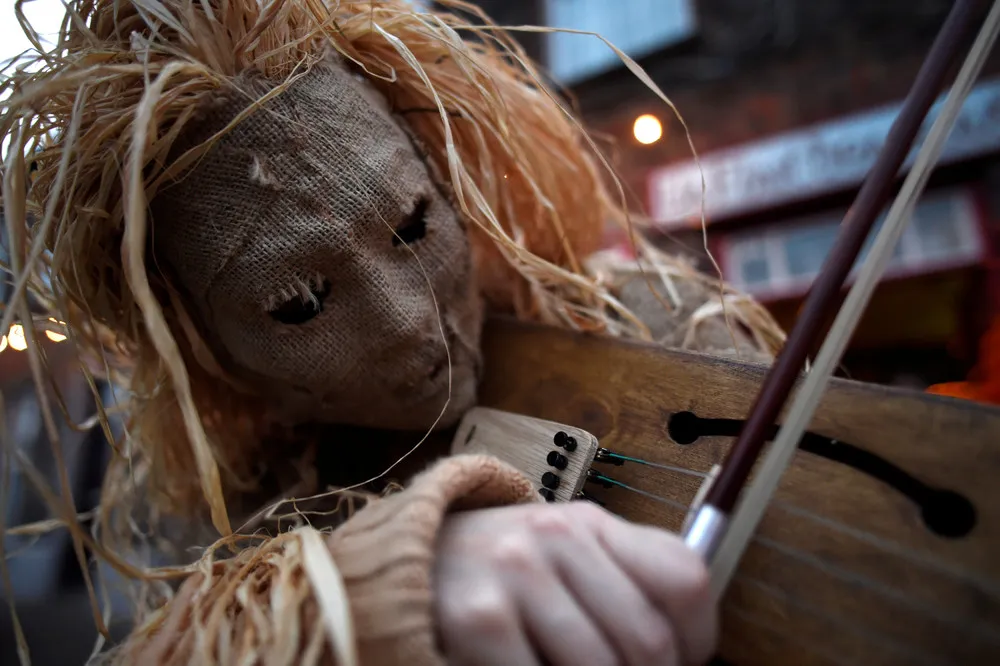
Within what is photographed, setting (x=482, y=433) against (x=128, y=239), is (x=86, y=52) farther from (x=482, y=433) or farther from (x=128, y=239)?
(x=482, y=433)

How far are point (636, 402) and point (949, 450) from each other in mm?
253

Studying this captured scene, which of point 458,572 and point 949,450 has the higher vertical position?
point 949,450

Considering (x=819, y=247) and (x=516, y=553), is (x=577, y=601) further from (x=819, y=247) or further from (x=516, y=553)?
(x=819, y=247)

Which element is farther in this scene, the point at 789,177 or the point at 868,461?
the point at 789,177

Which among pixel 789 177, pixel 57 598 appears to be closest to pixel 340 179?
pixel 57 598

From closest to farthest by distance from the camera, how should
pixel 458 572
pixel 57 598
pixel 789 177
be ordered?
1. pixel 458 572
2. pixel 57 598
3. pixel 789 177

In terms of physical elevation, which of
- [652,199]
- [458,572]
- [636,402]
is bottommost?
[458,572]

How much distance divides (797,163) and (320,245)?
6.71ft

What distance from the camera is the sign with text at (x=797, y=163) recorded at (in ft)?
6.25

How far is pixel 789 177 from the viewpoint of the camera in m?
2.19

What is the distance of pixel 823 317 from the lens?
43 cm

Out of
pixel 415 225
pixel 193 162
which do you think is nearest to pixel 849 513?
pixel 415 225

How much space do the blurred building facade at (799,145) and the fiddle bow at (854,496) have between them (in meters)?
1.32

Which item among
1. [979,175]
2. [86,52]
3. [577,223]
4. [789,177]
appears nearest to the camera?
[86,52]
